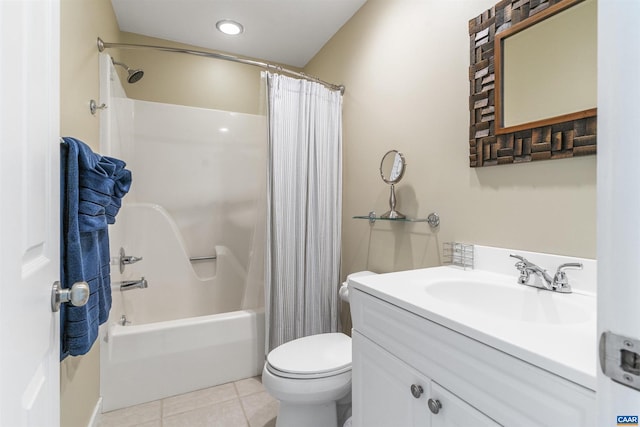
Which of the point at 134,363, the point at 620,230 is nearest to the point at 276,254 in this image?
the point at 134,363

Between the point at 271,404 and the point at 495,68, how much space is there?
6.61 ft

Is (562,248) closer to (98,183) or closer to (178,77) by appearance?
(98,183)

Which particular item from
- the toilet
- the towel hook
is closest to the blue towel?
the towel hook

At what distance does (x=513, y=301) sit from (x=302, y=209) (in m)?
1.24

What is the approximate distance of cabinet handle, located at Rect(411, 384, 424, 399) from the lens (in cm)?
85

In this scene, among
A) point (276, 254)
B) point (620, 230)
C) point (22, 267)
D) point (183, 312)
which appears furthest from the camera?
point (183, 312)

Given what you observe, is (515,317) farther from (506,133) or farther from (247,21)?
(247,21)

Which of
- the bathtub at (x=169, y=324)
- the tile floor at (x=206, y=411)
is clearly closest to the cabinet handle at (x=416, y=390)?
the tile floor at (x=206, y=411)

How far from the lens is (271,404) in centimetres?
A: 180

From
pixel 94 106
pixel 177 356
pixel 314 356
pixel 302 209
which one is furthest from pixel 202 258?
pixel 314 356

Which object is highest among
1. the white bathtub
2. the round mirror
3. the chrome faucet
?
the round mirror

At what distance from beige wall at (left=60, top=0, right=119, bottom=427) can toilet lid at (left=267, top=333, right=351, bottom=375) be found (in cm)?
80

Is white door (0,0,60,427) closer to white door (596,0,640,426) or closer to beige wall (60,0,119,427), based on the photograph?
beige wall (60,0,119,427)

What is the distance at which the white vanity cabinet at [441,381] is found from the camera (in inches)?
22.8
